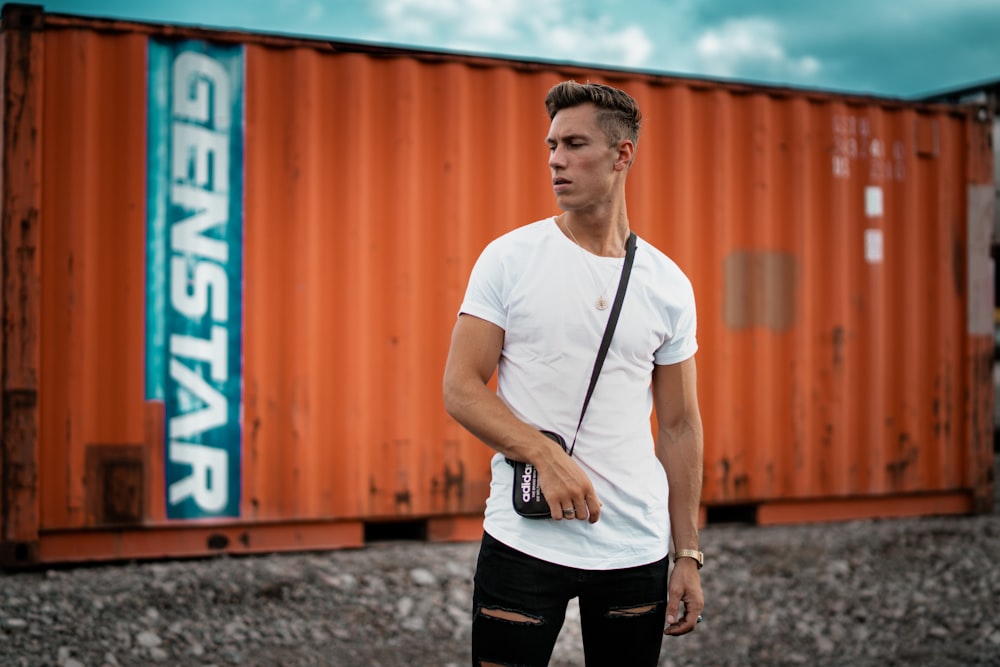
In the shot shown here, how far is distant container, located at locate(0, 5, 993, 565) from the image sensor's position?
4.97 metres

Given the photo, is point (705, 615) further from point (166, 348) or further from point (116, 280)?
point (116, 280)

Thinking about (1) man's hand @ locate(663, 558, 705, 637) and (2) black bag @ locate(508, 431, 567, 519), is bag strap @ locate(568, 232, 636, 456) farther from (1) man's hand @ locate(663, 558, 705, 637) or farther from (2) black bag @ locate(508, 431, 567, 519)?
(1) man's hand @ locate(663, 558, 705, 637)

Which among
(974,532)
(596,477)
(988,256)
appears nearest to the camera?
(596,477)

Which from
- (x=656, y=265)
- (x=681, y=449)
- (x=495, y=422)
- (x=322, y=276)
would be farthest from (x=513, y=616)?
(x=322, y=276)

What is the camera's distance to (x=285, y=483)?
17.3 feet

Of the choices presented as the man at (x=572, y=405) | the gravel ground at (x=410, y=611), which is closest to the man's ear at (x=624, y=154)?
the man at (x=572, y=405)

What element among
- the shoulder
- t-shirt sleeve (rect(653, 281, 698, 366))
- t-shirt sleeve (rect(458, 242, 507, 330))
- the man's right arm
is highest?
the shoulder

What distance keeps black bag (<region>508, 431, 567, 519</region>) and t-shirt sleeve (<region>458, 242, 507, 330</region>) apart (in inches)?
11.5

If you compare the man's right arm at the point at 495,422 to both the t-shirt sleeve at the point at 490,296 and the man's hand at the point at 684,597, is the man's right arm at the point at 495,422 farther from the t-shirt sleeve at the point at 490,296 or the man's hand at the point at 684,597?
the man's hand at the point at 684,597

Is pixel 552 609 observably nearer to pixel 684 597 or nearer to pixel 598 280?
pixel 684 597

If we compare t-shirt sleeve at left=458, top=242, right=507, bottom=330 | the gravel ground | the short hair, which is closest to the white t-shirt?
t-shirt sleeve at left=458, top=242, right=507, bottom=330

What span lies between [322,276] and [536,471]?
3.78 m

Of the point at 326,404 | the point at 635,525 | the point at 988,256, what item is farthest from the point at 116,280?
the point at 988,256

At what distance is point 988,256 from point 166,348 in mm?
5820
